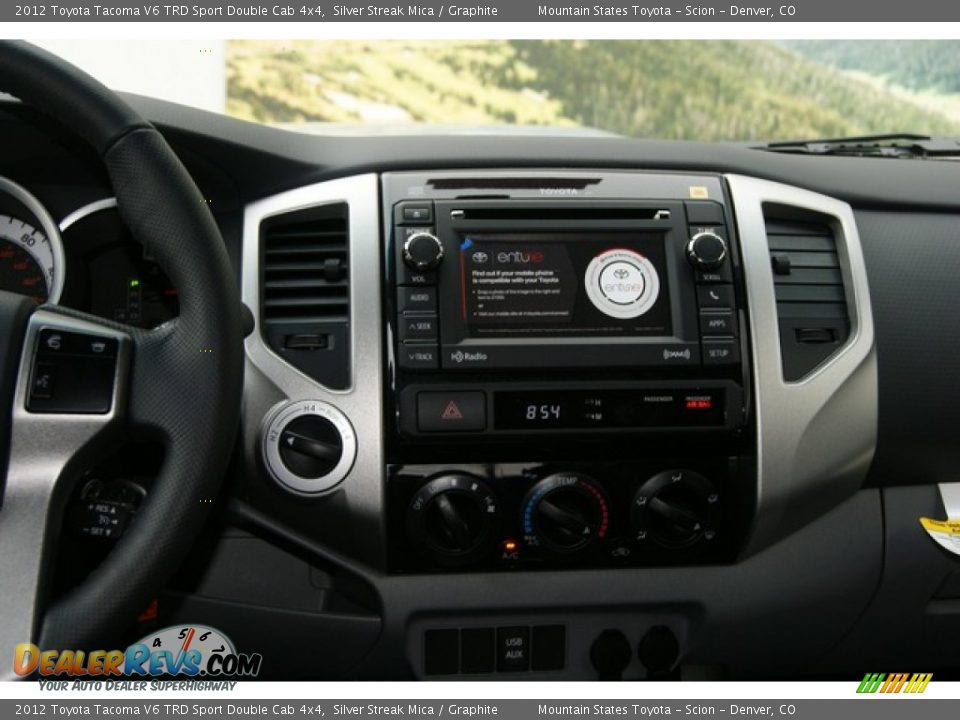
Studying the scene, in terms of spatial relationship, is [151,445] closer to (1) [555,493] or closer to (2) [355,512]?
(2) [355,512]

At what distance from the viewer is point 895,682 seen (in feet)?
6.64

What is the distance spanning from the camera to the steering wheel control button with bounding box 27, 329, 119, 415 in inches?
53.7

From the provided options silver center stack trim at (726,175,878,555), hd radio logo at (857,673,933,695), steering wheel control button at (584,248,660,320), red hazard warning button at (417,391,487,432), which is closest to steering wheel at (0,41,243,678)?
red hazard warning button at (417,391,487,432)

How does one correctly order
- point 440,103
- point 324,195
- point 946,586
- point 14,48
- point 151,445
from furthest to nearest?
point 440,103
point 946,586
point 324,195
point 151,445
point 14,48

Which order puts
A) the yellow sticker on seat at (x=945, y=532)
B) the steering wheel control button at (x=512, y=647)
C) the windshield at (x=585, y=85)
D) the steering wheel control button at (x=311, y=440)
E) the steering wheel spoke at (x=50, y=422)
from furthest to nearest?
the windshield at (x=585, y=85)
the yellow sticker on seat at (x=945, y=532)
the steering wheel control button at (x=512, y=647)
the steering wheel control button at (x=311, y=440)
the steering wheel spoke at (x=50, y=422)

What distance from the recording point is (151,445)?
174 centimetres

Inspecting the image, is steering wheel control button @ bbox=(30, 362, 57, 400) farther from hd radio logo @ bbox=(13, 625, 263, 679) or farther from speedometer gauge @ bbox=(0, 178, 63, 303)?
hd radio logo @ bbox=(13, 625, 263, 679)

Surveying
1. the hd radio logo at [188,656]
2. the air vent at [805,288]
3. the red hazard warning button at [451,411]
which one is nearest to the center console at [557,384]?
the red hazard warning button at [451,411]

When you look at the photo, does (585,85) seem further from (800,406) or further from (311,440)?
(311,440)

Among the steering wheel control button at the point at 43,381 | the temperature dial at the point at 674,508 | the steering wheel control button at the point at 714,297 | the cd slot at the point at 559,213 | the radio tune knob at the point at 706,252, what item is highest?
the cd slot at the point at 559,213

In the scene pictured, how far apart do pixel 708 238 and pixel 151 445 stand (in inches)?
40.0

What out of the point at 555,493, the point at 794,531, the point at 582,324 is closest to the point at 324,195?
the point at 582,324

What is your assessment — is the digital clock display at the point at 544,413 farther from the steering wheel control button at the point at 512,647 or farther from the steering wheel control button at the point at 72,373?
the steering wheel control button at the point at 72,373

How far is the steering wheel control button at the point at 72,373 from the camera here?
136 centimetres
